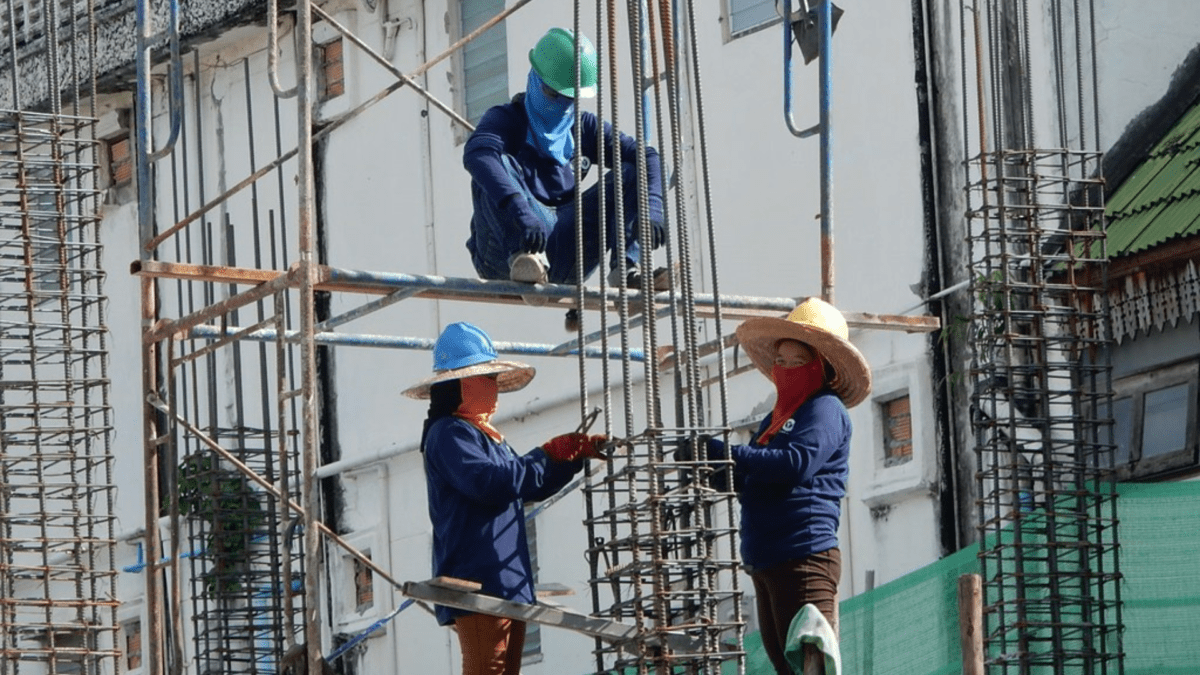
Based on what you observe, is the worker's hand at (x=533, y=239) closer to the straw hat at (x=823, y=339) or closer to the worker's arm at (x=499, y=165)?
the worker's arm at (x=499, y=165)

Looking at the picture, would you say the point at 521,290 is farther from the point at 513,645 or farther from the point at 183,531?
the point at 183,531

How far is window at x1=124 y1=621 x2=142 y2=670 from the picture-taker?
22.8m

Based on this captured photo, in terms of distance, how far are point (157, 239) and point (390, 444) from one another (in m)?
8.69

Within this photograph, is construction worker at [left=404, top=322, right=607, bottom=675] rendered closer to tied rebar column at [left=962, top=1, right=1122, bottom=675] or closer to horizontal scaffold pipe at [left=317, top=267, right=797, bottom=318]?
horizontal scaffold pipe at [left=317, top=267, right=797, bottom=318]

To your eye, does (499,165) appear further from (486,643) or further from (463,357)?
(486,643)

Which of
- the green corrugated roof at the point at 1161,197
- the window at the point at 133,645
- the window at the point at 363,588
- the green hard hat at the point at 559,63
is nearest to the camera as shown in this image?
the green hard hat at the point at 559,63

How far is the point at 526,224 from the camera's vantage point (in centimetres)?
1110

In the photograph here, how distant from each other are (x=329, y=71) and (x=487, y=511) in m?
11.9

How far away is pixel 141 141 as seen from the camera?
11914 millimetres

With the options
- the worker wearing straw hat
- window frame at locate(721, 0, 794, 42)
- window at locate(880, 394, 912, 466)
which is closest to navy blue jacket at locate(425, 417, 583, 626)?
the worker wearing straw hat

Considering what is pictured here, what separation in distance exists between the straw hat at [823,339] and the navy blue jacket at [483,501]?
2.97ft

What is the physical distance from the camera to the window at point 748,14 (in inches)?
677

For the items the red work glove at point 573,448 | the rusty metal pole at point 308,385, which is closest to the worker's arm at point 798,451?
the red work glove at point 573,448

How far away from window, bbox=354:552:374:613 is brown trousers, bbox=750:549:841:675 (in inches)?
434
